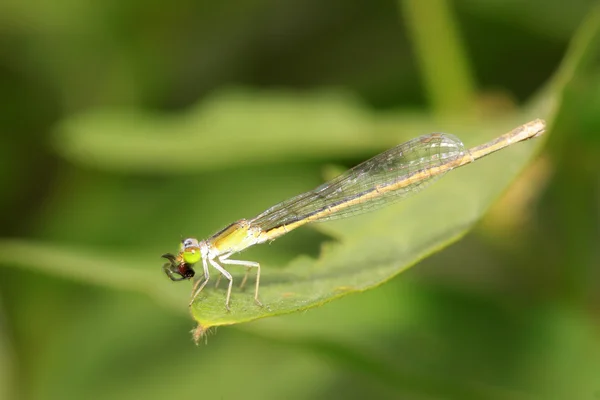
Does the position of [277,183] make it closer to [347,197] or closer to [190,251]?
[347,197]

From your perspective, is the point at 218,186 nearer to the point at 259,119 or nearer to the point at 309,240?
the point at 309,240

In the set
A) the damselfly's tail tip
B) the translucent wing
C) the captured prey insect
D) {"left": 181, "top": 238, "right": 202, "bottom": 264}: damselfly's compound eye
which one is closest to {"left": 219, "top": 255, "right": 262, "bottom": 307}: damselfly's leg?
the captured prey insect

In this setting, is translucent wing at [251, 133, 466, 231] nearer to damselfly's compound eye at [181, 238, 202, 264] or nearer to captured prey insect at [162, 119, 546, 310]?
captured prey insect at [162, 119, 546, 310]

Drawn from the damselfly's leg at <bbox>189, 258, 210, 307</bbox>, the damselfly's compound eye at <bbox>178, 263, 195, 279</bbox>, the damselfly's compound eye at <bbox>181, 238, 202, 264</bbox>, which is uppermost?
the damselfly's compound eye at <bbox>181, 238, 202, 264</bbox>

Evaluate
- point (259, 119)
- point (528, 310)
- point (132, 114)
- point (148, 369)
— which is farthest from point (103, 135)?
point (528, 310)

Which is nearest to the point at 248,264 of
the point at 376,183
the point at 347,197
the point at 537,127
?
the point at 347,197

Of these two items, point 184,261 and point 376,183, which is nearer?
point 184,261
